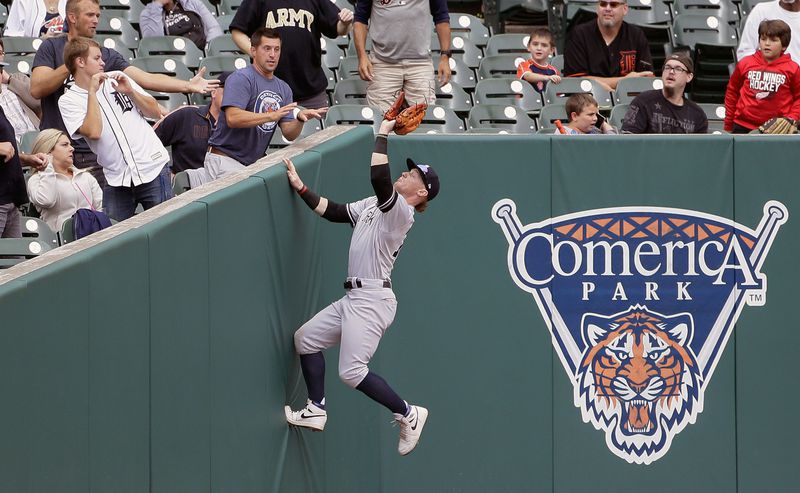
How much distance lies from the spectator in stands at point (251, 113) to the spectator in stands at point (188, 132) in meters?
0.77

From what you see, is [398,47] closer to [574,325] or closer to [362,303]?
[574,325]

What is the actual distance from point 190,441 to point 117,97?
3.07 meters

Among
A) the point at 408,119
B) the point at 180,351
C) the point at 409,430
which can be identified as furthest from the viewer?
the point at 409,430

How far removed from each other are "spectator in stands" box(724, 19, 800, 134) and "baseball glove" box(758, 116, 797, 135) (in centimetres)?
58

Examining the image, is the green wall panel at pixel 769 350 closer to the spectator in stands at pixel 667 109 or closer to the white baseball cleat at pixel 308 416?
the spectator in stands at pixel 667 109

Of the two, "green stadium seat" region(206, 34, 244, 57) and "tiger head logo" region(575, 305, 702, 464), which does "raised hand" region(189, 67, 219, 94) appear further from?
"green stadium seat" region(206, 34, 244, 57)

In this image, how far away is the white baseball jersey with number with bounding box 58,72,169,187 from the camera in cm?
742

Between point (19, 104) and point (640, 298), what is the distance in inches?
173

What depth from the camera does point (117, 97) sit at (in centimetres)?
755

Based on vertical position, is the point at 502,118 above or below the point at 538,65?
below

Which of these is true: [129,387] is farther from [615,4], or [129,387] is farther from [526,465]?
[615,4]

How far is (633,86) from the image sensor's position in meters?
10.7

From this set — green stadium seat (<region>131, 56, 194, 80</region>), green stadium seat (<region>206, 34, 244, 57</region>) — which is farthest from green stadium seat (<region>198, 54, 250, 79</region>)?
green stadium seat (<region>206, 34, 244, 57</region>)

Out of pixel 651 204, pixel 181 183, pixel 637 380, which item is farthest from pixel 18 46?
pixel 637 380
